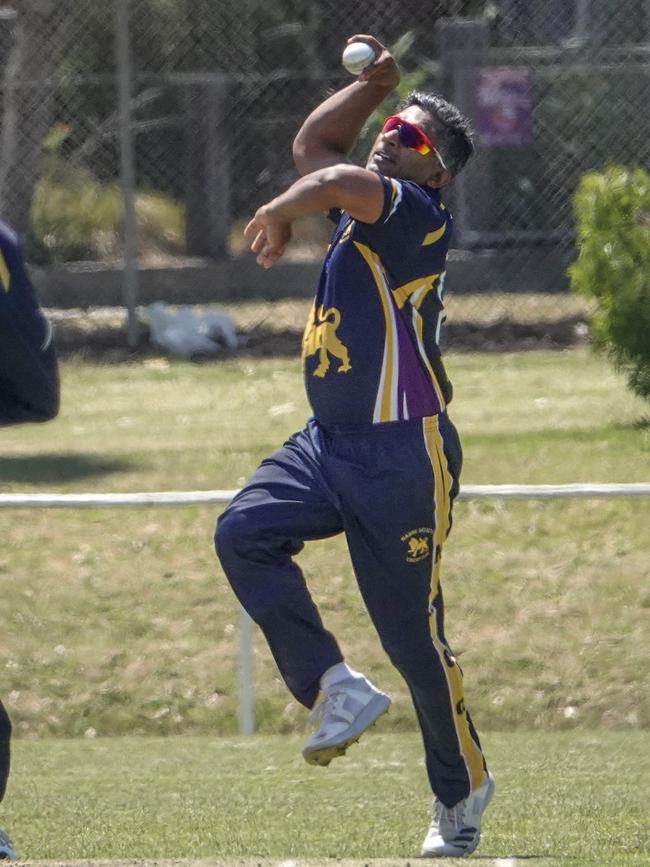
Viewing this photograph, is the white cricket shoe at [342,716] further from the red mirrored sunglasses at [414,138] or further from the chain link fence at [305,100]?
the chain link fence at [305,100]

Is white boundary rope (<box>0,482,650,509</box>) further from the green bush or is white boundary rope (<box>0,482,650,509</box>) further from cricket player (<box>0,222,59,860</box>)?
cricket player (<box>0,222,59,860</box>)

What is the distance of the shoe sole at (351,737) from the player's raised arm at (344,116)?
155 centimetres

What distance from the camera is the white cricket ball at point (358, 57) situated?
4.86m

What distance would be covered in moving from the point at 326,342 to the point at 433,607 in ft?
2.56

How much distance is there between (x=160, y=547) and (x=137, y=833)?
11.4 feet

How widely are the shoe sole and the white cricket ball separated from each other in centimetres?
180

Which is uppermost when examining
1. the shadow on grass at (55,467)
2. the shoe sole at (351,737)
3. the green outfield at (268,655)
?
the shoe sole at (351,737)

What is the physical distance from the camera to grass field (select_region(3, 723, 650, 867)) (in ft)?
15.9

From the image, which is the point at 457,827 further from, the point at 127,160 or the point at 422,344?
the point at 127,160

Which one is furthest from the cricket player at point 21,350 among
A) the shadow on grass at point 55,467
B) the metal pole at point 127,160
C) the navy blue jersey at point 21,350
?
the metal pole at point 127,160

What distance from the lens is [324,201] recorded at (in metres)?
4.30

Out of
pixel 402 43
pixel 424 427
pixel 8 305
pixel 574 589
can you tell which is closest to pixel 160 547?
pixel 574 589

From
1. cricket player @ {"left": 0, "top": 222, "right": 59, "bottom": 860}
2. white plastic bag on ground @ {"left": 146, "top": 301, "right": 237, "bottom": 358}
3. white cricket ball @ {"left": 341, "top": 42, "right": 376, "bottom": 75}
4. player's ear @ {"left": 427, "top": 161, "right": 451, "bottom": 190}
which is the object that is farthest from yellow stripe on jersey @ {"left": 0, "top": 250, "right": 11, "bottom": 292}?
white plastic bag on ground @ {"left": 146, "top": 301, "right": 237, "bottom": 358}

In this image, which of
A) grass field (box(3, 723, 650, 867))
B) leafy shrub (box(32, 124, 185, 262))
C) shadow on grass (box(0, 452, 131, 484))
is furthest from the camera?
leafy shrub (box(32, 124, 185, 262))
